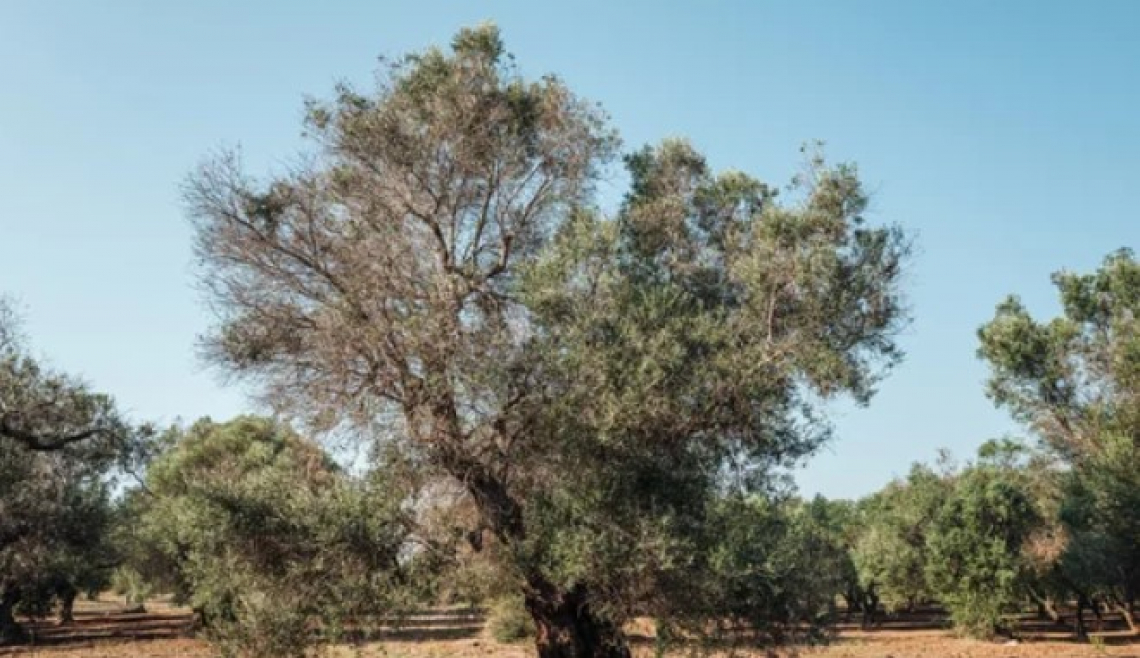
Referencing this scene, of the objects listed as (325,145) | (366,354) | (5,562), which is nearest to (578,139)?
(325,145)

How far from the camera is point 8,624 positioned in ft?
170

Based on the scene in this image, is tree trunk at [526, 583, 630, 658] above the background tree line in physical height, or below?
below

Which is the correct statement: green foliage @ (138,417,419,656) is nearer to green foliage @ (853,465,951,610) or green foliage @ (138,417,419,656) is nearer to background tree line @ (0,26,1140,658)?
background tree line @ (0,26,1140,658)

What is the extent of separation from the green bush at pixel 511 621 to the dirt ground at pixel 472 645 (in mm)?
758

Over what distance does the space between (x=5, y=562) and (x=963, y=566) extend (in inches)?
1893

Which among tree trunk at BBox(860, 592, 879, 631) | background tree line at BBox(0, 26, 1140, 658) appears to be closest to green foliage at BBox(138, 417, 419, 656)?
background tree line at BBox(0, 26, 1140, 658)

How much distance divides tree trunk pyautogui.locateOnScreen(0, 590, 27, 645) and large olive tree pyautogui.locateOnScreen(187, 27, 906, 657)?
40.5 metres

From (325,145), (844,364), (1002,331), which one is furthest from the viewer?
(1002,331)

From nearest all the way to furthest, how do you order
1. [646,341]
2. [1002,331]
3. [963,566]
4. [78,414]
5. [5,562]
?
[646,341], [78,414], [5,562], [963,566], [1002,331]

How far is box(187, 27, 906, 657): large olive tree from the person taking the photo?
693 inches

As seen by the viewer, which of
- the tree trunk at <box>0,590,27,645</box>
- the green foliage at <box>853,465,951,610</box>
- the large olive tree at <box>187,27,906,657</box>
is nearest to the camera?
the large olive tree at <box>187,27,906,657</box>

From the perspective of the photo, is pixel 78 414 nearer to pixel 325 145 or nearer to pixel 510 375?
pixel 325 145

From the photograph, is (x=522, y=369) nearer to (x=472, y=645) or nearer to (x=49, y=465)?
(x=49, y=465)

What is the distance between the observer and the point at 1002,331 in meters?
56.0
